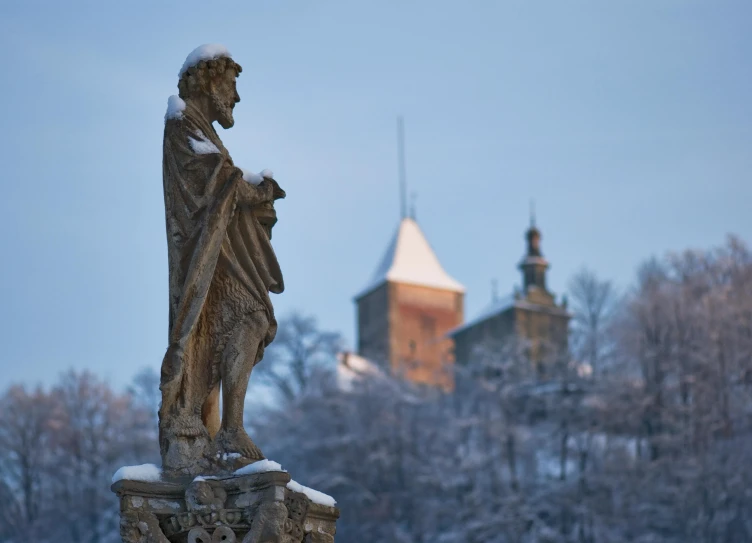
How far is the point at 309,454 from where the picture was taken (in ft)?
188

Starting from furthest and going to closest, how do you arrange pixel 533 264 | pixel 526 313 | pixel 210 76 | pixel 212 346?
pixel 533 264 < pixel 526 313 < pixel 210 76 < pixel 212 346

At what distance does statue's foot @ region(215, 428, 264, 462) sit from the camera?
29.1 feet

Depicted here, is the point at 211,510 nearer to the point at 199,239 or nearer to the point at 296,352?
the point at 199,239

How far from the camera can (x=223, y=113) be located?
964 cm

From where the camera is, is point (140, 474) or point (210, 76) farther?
point (210, 76)

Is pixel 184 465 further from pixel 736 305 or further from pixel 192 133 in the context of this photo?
pixel 736 305

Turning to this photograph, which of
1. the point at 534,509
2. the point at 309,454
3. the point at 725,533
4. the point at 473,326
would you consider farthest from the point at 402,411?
the point at 473,326

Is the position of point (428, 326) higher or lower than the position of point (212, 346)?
higher

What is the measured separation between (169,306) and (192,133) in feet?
3.25

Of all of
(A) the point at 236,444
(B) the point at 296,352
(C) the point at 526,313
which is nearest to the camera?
(A) the point at 236,444

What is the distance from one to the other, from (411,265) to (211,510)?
364 ft

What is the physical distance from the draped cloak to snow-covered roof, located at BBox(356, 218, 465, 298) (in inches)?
4248

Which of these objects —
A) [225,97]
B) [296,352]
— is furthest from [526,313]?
[225,97]

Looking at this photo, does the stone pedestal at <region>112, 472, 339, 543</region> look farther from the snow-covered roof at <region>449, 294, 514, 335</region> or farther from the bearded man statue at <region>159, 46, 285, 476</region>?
the snow-covered roof at <region>449, 294, 514, 335</region>
